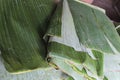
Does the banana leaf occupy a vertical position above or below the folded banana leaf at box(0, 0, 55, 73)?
below

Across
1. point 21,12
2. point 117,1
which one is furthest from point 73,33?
point 117,1

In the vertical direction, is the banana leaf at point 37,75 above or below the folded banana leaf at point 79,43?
below

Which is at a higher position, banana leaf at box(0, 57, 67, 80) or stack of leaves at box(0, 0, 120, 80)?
stack of leaves at box(0, 0, 120, 80)

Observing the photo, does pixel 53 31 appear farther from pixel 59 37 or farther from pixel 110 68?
pixel 110 68
